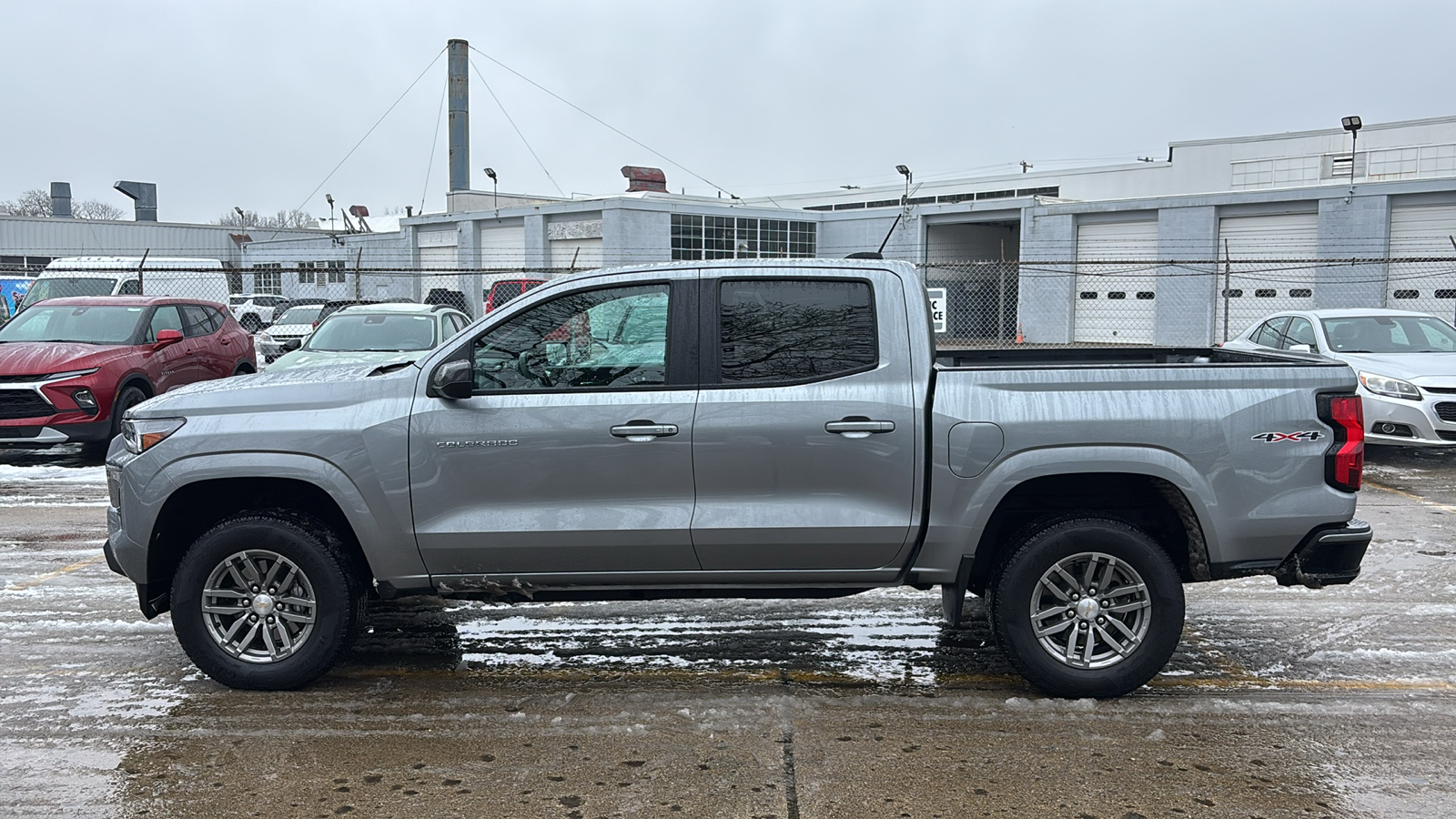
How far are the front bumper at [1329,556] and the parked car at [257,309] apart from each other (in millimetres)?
34144

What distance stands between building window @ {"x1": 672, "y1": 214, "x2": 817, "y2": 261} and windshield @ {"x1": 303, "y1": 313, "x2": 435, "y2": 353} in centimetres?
2590

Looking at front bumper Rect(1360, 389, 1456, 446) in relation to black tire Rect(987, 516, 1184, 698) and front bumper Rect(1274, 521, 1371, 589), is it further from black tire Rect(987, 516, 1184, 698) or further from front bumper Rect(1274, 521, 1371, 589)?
black tire Rect(987, 516, 1184, 698)

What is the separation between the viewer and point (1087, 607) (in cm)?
495

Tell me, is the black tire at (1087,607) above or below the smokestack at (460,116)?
below

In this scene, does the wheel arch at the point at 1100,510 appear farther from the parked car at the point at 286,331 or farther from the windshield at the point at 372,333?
the parked car at the point at 286,331

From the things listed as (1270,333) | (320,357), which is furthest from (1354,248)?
(320,357)

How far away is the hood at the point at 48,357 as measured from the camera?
1164 cm

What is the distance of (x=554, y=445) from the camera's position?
4.89 metres

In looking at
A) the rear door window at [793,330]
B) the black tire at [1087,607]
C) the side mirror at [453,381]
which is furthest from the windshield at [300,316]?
the black tire at [1087,607]

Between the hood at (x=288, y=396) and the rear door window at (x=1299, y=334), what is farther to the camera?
the rear door window at (x=1299, y=334)

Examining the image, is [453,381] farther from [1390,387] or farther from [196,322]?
[196,322]

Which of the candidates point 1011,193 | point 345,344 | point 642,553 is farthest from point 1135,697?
point 1011,193

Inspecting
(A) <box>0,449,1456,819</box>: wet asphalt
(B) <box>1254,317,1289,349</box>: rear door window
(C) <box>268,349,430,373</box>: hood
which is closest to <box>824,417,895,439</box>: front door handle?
(A) <box>0,449,1456,819</box>: wet asphalt

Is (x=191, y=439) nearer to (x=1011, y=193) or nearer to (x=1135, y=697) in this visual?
(x=1135, y=697)
